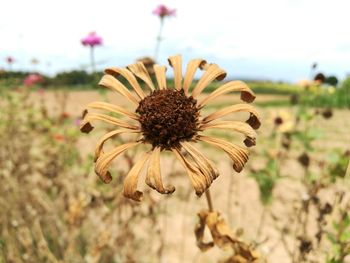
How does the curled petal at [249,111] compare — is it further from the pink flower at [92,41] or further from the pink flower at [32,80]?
the pink flower at [32,80]

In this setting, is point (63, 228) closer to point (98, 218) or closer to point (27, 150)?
point (98, 218)

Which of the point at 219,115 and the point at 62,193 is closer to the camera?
the point at 219,115

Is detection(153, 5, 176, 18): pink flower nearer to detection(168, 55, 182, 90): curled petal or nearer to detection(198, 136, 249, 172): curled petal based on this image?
detection(168, 55, 182, 90): curled petal

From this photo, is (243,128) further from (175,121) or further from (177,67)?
(177,67)

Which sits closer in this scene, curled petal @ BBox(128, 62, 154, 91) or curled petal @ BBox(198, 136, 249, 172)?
curled petal @ BBox(198, 136, 249, 172)

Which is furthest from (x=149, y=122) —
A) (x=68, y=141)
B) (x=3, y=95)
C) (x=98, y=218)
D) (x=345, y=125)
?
(x=345, y=125)

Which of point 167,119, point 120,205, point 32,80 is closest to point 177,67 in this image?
point 167,119

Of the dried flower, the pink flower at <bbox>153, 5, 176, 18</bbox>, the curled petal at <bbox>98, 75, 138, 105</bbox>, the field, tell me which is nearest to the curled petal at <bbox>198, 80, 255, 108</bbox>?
the dried flower
